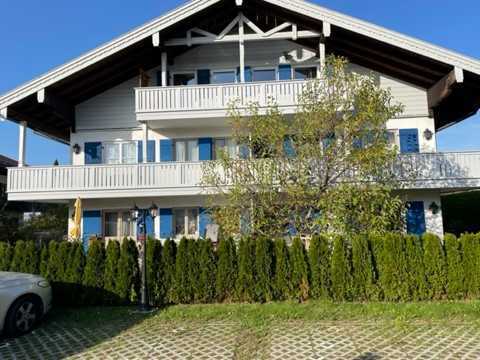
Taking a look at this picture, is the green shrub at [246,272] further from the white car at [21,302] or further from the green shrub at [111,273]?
the white car at [21,302]

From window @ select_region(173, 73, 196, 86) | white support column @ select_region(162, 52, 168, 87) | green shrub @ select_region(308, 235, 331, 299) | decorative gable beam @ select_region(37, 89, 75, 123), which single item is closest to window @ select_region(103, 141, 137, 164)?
decorative gable beam @ select_region(37, 89, 75, 123)

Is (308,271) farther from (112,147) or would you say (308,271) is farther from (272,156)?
(112,147)

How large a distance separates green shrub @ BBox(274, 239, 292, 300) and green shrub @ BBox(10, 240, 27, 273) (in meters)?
6.04

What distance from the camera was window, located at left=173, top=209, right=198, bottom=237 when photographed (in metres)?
14.7

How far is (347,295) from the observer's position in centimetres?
837

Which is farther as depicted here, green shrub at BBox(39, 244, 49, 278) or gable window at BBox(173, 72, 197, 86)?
gable window at BBox(173, 72, 197, 86)

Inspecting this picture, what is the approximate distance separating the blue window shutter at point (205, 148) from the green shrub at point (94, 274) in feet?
22.0

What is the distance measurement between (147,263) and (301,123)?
213 inches

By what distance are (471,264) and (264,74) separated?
10.4 meters

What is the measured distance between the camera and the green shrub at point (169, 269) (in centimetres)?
852

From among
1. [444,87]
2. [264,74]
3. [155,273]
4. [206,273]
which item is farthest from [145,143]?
[444,87]

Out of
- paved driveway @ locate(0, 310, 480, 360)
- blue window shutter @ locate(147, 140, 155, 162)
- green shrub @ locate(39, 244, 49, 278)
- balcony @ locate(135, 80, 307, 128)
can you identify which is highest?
balcony @ locate(135, 80, 307, 128)

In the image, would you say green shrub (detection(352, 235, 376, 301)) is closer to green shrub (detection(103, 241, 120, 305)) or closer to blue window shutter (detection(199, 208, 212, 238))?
green shrub (detection(103, 241, 120, 305))

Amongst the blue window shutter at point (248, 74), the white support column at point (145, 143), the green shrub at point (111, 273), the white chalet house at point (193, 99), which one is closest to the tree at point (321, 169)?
the green shrub at point (111, 273)
